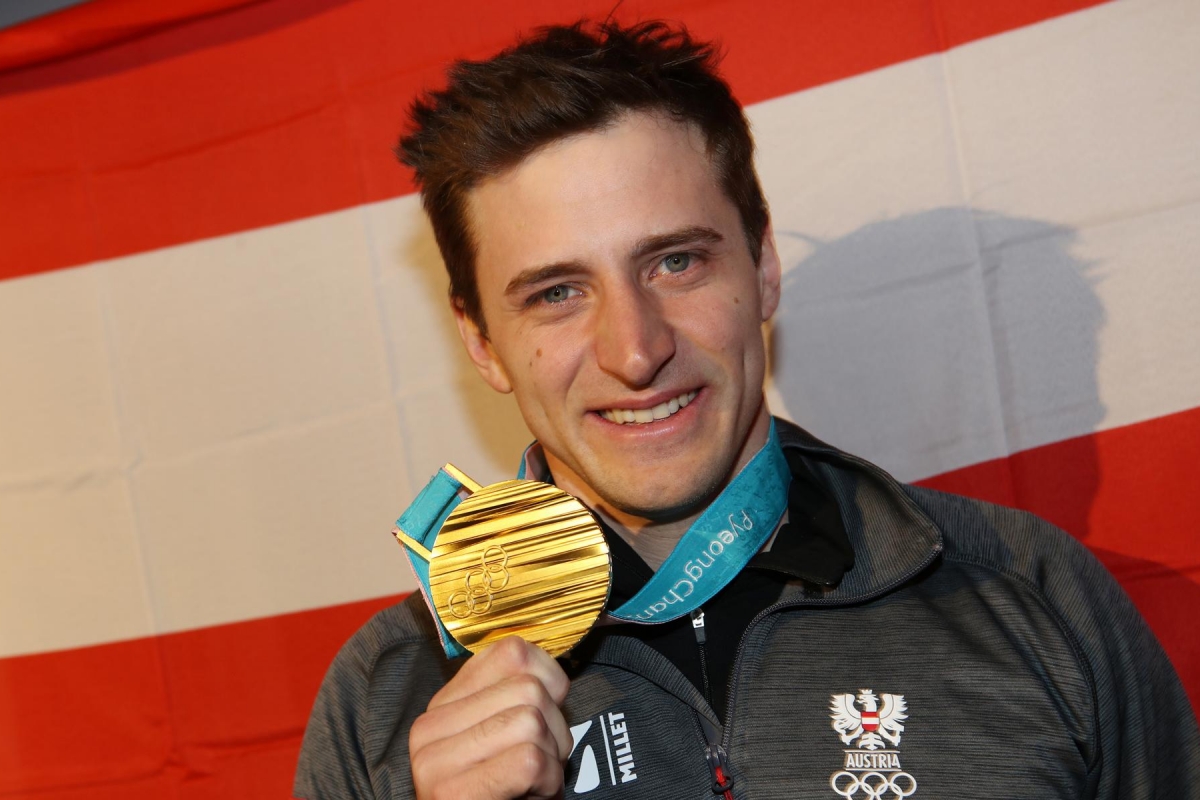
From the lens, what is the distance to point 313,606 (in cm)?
217

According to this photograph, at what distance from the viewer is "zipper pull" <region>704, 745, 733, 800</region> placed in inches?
52.7

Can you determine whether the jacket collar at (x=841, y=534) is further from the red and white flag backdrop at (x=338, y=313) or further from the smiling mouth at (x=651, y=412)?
the red and white flag backdrop at (x=338, y=313)

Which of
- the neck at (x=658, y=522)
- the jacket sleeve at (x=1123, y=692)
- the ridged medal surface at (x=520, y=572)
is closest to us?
the ridged medal surface at (x=520, y=572)

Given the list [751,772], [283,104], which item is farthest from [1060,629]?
[283,104]

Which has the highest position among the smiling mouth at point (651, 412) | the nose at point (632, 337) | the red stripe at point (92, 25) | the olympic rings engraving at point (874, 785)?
the red stripe at point (92, 25)

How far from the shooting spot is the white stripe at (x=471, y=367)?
6.19 ft

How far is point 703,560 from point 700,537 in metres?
0.03

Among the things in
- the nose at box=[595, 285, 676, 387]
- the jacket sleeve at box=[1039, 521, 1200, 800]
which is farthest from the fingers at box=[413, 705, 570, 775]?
the jacket sleeve at box=[1039, 521, 1200, 800]

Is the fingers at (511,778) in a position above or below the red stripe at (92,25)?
below

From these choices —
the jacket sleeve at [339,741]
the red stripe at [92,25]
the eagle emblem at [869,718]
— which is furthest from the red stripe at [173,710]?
the red stripe at [92,25]

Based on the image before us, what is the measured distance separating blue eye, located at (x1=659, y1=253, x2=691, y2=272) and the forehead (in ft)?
0.17

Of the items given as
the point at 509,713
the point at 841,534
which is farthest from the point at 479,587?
the point at 841,534

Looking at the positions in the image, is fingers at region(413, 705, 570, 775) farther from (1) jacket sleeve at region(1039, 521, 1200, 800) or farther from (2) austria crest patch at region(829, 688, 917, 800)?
(1) jacket sleeve at region(1039, 521, 1200, 800)

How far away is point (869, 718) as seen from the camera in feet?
4.48
